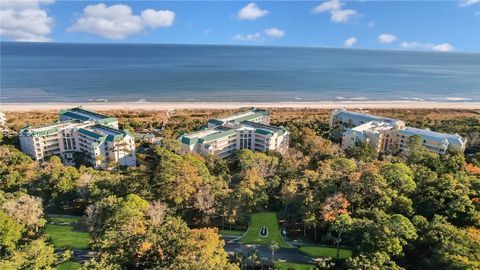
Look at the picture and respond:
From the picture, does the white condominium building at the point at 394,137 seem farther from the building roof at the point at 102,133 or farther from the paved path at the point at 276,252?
the building roof at the point at 102,133

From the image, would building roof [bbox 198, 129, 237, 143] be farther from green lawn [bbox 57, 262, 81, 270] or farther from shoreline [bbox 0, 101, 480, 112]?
shoreline [bbox 0, 101, 480, 112]

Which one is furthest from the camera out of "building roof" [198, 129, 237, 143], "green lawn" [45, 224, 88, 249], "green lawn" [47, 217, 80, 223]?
"building roof" [198, 129, 237, 143]

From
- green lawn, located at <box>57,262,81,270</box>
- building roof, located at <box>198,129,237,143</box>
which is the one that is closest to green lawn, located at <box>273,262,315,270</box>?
green lawn, located at <box>57,262,81,270</box>

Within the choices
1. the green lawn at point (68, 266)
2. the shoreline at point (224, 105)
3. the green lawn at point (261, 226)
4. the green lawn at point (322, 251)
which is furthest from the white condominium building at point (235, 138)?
the shoreline at point (224, 105)

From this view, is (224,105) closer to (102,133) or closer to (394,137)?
(102,133)

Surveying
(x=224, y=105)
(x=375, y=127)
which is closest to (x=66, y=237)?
(x=375, y=127)

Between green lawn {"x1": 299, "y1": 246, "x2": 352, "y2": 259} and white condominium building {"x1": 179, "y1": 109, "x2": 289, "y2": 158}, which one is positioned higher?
white condominium building {"x1": 179, "y1": 109, "x2": 289, "y2": 158}
